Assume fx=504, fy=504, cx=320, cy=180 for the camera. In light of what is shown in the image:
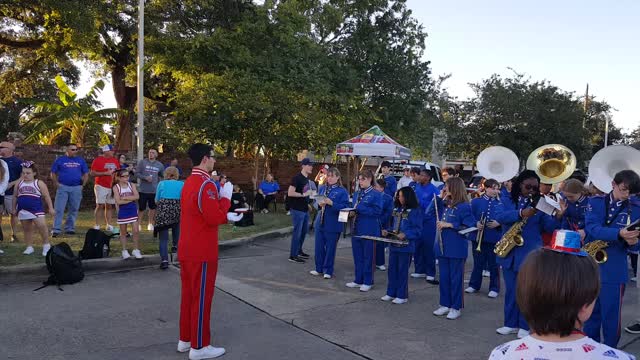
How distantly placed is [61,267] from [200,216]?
3650 mm

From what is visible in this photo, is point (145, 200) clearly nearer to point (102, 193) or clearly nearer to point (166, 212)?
point (102, 193)

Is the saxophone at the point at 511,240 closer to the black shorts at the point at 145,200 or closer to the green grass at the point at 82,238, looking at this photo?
the green grass at the point at 82,238

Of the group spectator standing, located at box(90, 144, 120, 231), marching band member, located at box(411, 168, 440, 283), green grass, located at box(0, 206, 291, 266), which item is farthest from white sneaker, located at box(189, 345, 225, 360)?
spectator standing, located at box(90, 144, 120, 231)

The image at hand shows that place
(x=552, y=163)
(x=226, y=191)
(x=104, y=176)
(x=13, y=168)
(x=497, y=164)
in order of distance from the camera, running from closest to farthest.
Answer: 1. (x=226, y=191)
2. (x=552, y=163)
3. (x=497, y=164)
4. (x=13, y=168)
5. (x=104, y=176)

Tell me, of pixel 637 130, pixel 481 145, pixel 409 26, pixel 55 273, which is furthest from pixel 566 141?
pixel 55 273

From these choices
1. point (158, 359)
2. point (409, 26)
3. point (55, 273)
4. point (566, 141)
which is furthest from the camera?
point (566, 141)

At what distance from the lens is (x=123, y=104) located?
22.3m

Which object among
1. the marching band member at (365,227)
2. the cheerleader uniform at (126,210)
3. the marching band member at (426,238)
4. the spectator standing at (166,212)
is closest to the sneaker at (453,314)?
the marching band member at (365,227)

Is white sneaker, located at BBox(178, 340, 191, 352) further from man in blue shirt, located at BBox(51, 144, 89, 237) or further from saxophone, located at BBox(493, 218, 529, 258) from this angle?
man in blue shirt, located at BBox(51, 144, 89, 237)

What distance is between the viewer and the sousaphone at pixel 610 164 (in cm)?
531

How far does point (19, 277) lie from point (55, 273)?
0.75 m

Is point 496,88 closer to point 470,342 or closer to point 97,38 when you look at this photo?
point 97,38

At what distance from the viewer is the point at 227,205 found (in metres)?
4.92

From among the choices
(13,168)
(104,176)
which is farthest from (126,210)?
(104,176)
